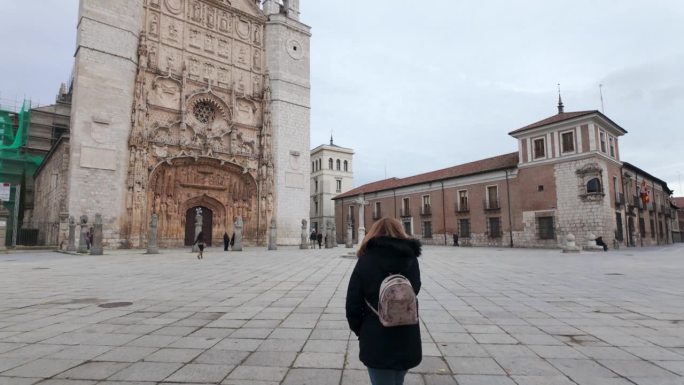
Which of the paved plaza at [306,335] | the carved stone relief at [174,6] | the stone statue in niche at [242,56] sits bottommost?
the paved plaza at [306,335]

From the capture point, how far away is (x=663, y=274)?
34.6 ft

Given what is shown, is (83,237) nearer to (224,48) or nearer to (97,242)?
(97,242)

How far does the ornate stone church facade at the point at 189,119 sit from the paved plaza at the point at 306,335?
16563mm

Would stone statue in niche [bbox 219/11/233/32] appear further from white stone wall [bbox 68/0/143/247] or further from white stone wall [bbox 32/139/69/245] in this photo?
white stone wall [bbox 32/139/69/245]

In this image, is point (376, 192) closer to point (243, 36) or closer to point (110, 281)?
point (243, 36)

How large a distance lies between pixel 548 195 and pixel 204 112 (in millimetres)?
25976

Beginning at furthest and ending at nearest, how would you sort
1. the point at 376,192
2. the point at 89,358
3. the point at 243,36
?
the point at 376,192 → the point at 243,36 → the point at 89,358

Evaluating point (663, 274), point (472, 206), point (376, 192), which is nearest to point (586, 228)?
point (472, 206)

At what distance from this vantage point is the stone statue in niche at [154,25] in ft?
85.6

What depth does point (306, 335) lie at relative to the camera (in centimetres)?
437

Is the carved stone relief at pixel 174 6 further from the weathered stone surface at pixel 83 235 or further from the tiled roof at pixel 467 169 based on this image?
the tiled roof at pixel 467 169

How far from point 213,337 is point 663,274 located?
1215cm

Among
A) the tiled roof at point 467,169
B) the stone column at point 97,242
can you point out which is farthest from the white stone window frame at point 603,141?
the stone column at point 97,242

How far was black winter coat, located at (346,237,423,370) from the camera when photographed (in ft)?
6.86
